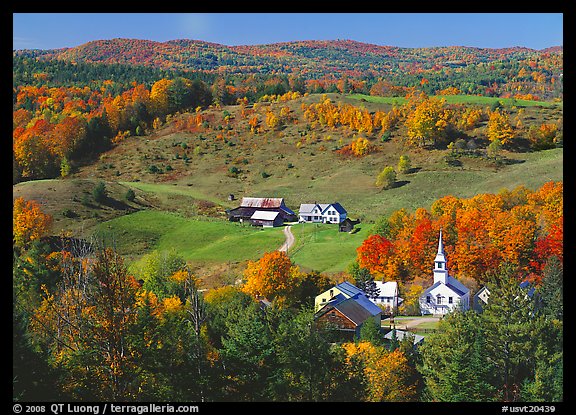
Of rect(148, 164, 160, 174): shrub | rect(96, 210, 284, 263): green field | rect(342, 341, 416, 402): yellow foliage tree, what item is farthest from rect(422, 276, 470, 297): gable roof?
rect(148, 164, 160, 174): shrub

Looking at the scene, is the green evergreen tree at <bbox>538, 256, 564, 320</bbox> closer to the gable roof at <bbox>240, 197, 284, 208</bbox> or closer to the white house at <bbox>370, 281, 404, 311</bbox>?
the white house at <bbox>370, 281, 404, 311</bbox>

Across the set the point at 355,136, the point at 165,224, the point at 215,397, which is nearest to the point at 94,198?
the point at 165,224

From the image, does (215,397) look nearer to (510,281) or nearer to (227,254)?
(510,281)

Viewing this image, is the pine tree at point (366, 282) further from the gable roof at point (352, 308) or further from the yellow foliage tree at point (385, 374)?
the yellow foliage tree at point (385, 374)

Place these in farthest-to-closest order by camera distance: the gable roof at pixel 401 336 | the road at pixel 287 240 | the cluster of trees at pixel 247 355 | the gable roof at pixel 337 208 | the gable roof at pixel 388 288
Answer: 1. the gable roof at pixel 337 208
2. the road at pixel 287 240
3. the gable roof at pixel 388 288
4. the gable roof at pixel 401 336
5. the cluster of trees at pixel 247 355

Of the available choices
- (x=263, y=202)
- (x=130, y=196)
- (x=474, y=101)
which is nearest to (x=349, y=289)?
(x=263, y=202)

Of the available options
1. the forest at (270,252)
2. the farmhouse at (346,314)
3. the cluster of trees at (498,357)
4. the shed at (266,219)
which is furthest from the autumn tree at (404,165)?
the cluster of trees at (498,357)
